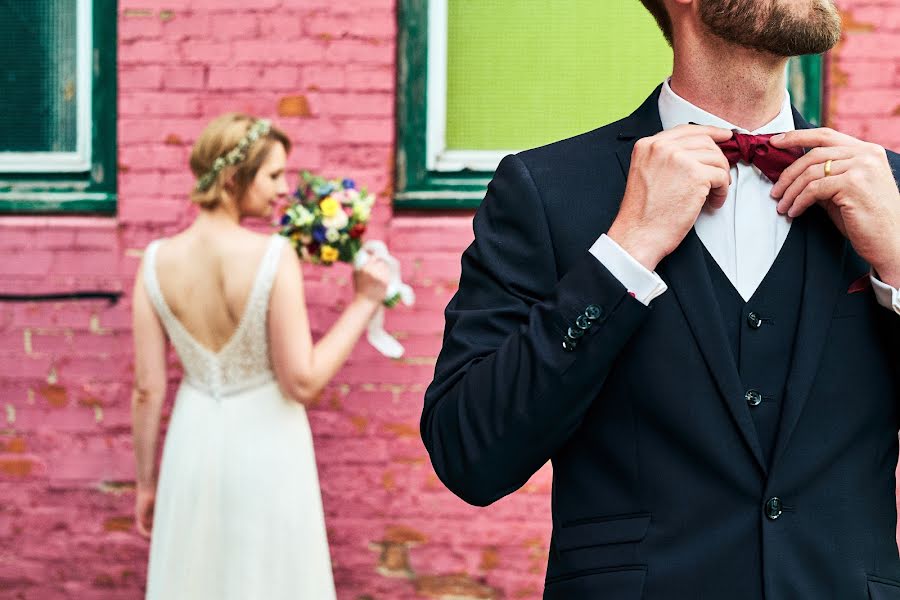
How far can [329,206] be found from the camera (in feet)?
13.1

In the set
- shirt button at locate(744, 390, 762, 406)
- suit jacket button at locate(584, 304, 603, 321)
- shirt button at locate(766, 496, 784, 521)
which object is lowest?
shirt button at locate(766, 496, 784, 521)

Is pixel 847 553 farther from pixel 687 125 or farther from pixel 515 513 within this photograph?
pixel 515 513

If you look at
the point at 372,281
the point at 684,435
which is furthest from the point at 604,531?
the point at 372,281

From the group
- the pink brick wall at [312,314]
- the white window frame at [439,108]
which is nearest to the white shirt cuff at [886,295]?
the pink brick wall at [312,314]

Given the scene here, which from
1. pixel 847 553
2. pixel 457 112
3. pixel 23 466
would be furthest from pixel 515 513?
pixel 847 553

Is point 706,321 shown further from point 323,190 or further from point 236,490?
point 323,190

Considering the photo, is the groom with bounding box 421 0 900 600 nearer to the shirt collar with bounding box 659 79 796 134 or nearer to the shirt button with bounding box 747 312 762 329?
the shirt button with bounding box 747 312 762 329

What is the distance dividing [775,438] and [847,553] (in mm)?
192

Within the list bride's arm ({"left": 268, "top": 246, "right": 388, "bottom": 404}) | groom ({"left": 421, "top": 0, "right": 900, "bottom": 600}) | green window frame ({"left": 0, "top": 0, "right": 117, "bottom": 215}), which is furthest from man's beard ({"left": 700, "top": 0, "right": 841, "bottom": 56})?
green window frame ({"left": 0, "top": 0, "right": 117, "bottom": 215})

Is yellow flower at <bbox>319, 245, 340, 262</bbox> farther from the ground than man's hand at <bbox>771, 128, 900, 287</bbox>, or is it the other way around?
man's hand at <bbox>771, 128, 900, 287</bbox>

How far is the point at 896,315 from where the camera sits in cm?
159

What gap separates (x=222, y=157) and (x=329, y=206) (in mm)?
439

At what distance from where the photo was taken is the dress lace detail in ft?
11.7

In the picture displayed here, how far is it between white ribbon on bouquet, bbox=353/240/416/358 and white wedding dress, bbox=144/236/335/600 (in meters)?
0.48
